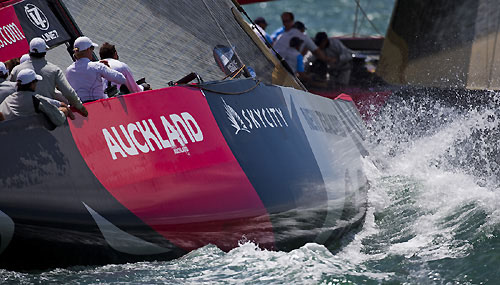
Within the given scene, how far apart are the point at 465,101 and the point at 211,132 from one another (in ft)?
18.1

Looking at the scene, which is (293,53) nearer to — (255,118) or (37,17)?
(37,17)

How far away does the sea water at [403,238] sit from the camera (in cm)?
410

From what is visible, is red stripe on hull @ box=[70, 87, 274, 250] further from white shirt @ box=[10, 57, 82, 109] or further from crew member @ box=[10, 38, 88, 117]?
white shirt @ box=[10, 57, 82, 109]

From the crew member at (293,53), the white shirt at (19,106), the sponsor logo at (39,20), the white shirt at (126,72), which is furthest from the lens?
the crew member at (293,53)

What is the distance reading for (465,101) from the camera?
30.7 feet

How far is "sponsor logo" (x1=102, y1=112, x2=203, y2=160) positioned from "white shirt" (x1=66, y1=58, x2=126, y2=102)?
647mm

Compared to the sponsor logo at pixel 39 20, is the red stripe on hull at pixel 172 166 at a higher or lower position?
lower

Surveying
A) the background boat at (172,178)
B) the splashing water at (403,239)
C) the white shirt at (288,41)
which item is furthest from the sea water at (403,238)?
the white shirt at (288,41)

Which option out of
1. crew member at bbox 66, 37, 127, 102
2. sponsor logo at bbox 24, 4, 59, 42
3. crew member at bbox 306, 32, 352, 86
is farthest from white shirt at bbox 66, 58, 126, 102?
crew member at bbox 306, 32, 352, 86

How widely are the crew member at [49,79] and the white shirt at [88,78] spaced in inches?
10.8

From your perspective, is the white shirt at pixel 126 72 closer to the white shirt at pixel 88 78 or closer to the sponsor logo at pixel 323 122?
the white shirt at pixel 88 78

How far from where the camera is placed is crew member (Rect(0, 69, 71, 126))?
4.04 m

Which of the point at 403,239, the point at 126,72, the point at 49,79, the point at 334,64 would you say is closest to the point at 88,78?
the point at 126,72

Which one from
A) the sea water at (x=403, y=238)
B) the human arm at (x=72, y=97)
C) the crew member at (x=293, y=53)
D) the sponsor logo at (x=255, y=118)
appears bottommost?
the crew member at (x=293, y=53)
